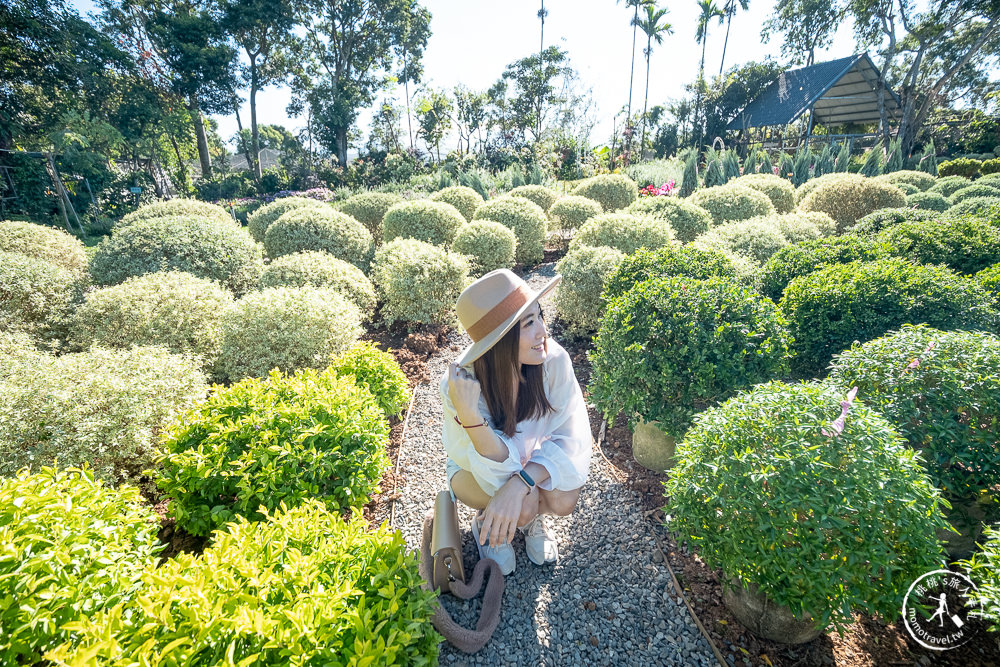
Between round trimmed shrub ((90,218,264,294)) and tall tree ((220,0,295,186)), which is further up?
tall tree ((220,0,295,186))

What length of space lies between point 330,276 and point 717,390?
15.8 ft

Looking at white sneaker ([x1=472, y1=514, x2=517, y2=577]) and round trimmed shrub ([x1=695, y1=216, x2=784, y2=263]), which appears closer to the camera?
white sneaker ([x1=472, y1=514, x2=517, y2=577])

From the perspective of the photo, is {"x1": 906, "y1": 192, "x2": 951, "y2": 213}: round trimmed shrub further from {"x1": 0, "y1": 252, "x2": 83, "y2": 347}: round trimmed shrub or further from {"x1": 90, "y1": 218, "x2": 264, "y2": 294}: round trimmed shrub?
{"x1": 0, "y1": 252, "x2": 83, "y2": 347}: round trimmed shrub

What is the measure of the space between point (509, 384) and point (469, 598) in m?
1.28

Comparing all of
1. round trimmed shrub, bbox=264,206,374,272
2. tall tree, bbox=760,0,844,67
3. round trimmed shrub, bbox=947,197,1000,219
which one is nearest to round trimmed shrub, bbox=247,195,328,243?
round trimmed shrub, bbox=264,206,374,272

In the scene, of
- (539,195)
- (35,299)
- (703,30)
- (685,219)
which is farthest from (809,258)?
(703,30)

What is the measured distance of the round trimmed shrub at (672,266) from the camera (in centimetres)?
391

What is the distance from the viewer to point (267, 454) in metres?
2.36

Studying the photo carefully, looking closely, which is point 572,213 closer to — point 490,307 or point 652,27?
point 490,307

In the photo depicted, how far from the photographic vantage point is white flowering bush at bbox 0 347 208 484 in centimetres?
258

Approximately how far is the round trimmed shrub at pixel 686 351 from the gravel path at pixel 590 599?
0.76 m

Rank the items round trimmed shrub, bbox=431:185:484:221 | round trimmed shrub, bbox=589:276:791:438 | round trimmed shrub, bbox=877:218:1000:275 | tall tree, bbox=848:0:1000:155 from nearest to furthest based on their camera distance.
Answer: round trimmed shrub, bbox=589:276:791:438 < round trimmed shrub, bbox=877:218:1000:275 < round trimmed shrub, bbox=431:185:484:221 < tall tree, bbox=848:0:1000:155

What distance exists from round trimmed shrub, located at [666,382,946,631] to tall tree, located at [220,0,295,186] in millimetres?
31170

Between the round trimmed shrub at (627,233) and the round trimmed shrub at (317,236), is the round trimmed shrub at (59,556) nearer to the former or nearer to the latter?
the round trimmed shrub at (317,236)
